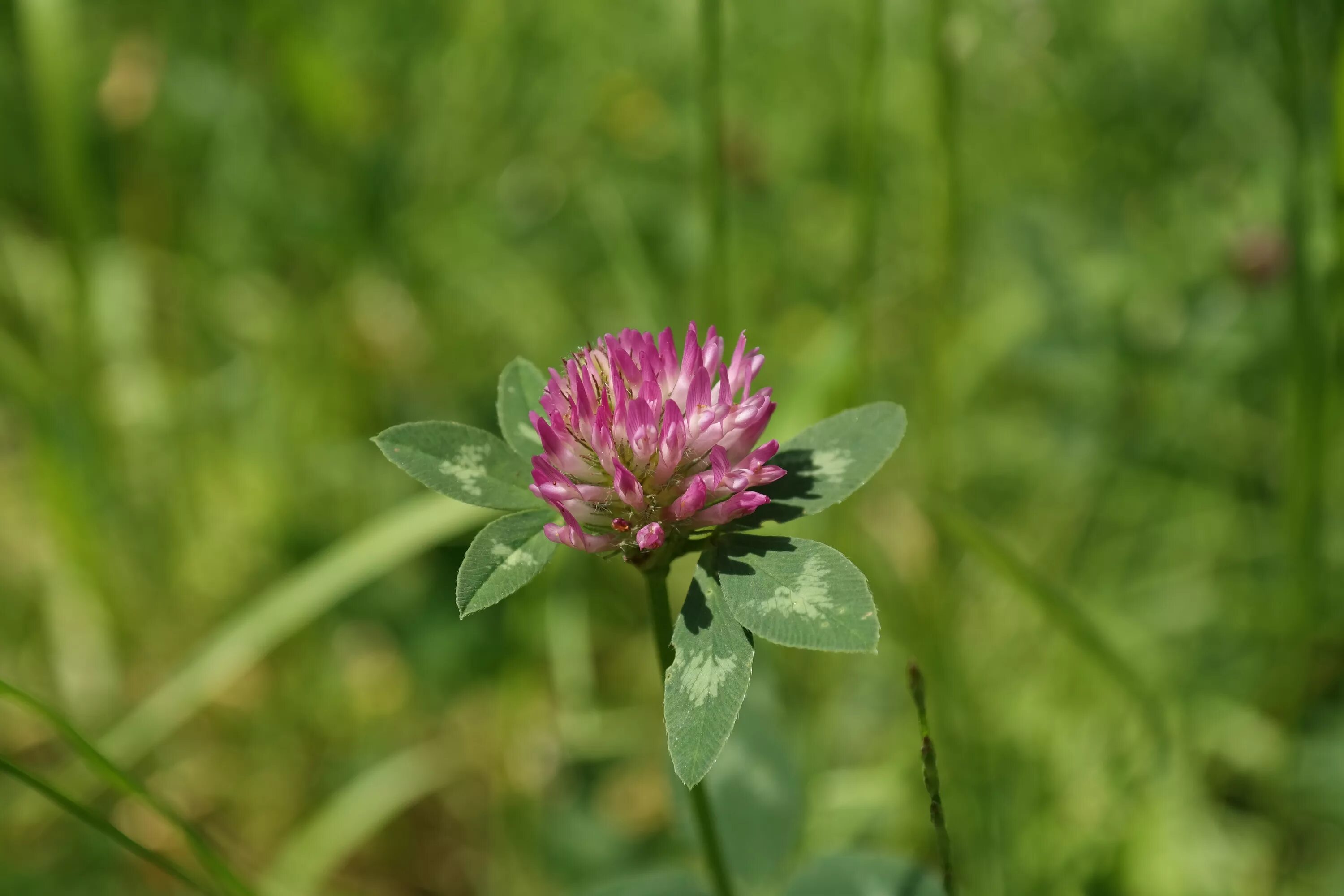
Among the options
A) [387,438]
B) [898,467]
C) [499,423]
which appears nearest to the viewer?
[387,438]

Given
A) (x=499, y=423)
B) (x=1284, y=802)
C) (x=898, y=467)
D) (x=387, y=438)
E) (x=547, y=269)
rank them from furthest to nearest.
A: (x=547, y=269) → (x=898, y=467) → (x=1284, y=802) → (x=499, y=423) → (x=387, y=438)

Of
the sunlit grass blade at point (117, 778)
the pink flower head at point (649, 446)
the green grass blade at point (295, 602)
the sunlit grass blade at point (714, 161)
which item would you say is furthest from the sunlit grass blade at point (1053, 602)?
the sunlit grass blade at point (117, 778)

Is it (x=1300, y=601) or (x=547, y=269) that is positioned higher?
(x=547, y=269)

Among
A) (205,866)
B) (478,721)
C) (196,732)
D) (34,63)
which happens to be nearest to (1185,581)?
(478,721)

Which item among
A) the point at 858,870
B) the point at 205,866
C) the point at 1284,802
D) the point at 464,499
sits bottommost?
the point at 1284,802

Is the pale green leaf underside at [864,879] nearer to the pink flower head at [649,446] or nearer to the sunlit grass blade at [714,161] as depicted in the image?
the pink flower head at [649,446]

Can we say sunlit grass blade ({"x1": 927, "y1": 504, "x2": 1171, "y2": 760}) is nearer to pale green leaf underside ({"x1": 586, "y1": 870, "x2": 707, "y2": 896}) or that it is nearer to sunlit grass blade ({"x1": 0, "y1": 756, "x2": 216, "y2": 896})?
pale green leaf underside ({"x1": 586, "y1": 870, "x2": 707, "y2": 896})

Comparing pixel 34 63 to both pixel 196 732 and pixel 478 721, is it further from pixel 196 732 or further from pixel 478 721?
pixel 478 721
